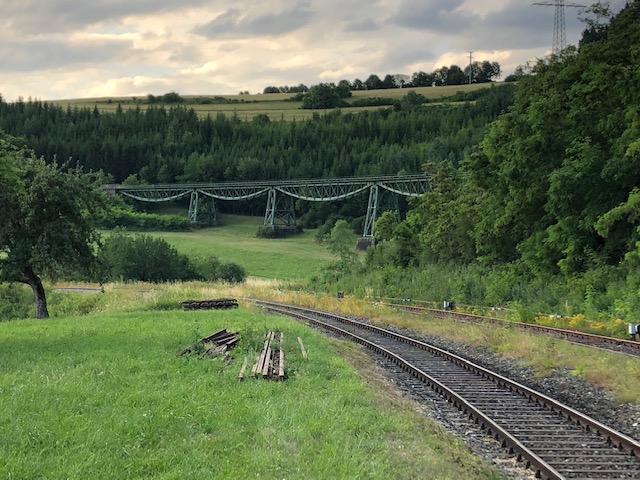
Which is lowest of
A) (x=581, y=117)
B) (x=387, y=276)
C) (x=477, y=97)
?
(x=387, y=276)

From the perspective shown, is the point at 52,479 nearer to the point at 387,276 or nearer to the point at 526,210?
the point at 526,210

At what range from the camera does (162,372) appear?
13.6 m

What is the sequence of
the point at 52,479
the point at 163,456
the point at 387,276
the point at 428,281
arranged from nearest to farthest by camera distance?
1. the point at 52,479
2. the point at 163,456
3. the point at 428,281
4. the point at 387,276

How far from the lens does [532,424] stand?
38.4 feet

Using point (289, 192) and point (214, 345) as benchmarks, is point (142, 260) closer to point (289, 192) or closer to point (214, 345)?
point (214, 345)

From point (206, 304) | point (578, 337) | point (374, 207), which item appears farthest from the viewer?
point (374, 207)

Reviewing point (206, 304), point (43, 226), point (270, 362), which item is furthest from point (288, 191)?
point (270, 362)

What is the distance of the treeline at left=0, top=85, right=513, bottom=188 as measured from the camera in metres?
156

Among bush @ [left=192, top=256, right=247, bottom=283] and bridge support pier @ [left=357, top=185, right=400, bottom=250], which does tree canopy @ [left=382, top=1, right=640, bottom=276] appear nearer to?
bush @ [left=192, top=256, right=247, bottom=283]

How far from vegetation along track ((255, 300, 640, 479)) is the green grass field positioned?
53624 millimetres

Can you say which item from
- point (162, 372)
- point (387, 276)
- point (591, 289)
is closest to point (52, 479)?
point (162, 372)

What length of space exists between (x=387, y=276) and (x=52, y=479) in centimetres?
4203

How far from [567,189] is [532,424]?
18.9 meters

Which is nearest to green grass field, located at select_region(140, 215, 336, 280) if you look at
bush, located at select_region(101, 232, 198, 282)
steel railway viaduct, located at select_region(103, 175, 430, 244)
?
steel railway viaduct, located at select_region(103, 175, 430, 244)
